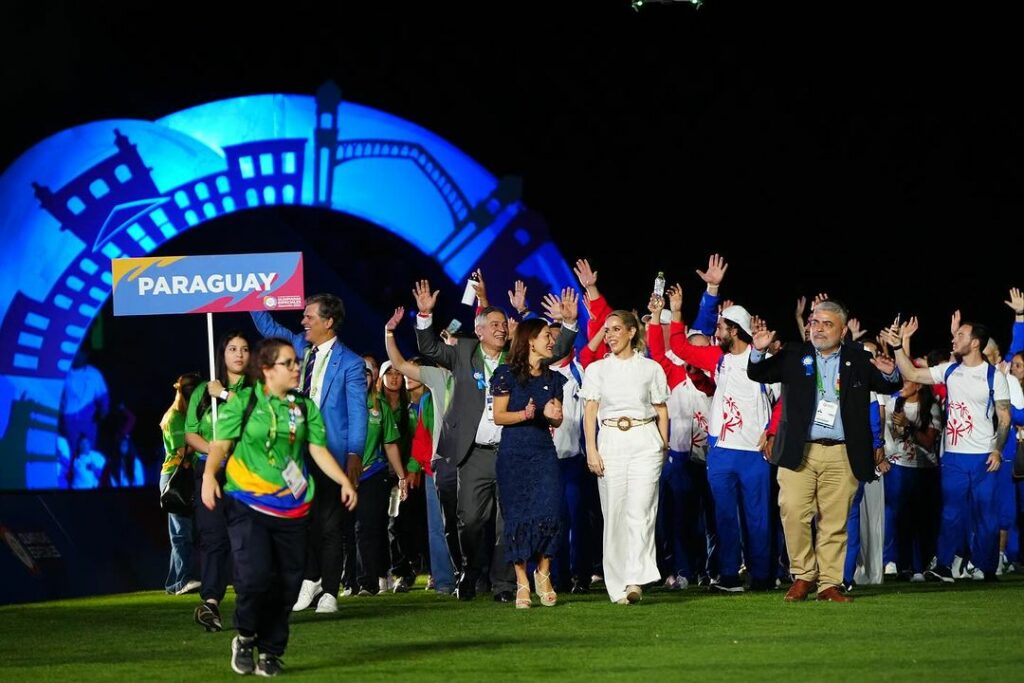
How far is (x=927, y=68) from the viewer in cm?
1895

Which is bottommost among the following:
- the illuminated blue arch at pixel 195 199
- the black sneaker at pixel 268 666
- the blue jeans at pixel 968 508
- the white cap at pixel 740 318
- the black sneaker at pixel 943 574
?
the black sneaker at pixel 943 574

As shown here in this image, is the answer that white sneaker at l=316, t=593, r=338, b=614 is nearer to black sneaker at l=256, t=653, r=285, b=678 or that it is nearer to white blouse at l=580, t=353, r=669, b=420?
white blouse at l=580, t=353, r=669, b=420

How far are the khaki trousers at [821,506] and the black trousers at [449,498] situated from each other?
8.72 feet

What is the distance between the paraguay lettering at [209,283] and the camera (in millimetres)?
11242

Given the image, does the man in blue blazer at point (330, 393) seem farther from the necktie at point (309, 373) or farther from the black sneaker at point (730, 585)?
the black sneaker at point (730, 585)

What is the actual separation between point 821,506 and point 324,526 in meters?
3.42

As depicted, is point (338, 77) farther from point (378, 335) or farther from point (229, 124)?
point (378, 335)

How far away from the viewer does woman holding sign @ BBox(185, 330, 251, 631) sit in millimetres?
9633

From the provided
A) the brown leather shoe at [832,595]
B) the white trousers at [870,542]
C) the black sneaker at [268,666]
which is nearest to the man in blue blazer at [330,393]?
the black sneaker at [268,666]

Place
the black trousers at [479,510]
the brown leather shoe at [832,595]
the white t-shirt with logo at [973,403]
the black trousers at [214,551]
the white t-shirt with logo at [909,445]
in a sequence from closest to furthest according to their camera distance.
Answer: the black trousers at [214,551], the brown leather shoe at [832,595], the black trousers at [479,510], the white t-shirt with logo at [973,403], the white t-shirt with logo at [909,445]

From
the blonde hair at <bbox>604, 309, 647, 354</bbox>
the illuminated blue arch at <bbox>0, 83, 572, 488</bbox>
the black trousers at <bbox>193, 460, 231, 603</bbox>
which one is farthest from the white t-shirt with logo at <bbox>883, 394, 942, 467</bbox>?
the black trousers at <bbox>193, 460, 231, 603</bbox>

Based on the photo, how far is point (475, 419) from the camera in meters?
11.4

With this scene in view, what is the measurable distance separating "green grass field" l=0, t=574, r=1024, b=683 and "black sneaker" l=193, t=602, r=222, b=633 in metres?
0.16

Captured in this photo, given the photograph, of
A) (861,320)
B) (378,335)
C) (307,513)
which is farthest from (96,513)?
(861,320)
